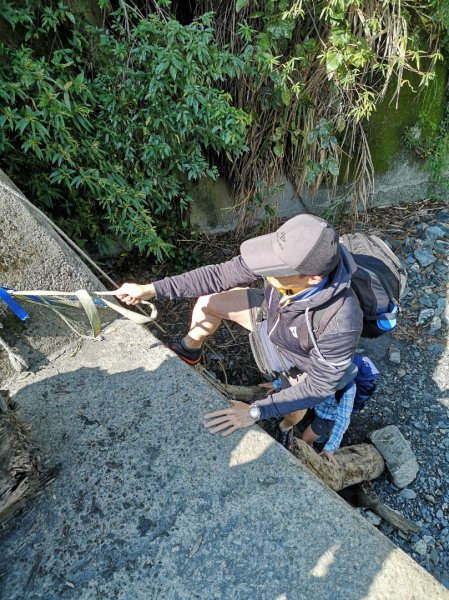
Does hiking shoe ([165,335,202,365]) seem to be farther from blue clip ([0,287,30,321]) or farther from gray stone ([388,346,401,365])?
gray stone ([388,346,401,365])

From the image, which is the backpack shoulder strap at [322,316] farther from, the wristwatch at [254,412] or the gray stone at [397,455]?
the gray stone at [397,455]

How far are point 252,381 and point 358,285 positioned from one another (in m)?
1.47

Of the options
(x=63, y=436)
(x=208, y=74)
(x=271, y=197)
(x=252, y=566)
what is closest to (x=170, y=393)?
(x=63, y=436)

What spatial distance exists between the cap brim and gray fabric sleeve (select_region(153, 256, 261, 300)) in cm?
28

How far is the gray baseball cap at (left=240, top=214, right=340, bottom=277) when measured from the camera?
67.2 inches

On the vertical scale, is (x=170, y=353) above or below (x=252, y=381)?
above

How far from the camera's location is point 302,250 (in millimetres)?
1710

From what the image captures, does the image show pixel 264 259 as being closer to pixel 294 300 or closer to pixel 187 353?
pixel 294 300

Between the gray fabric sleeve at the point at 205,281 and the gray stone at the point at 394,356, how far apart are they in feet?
Answer: 5.98

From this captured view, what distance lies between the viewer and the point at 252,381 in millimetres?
3303

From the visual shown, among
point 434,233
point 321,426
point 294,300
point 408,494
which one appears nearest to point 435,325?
point 434,233

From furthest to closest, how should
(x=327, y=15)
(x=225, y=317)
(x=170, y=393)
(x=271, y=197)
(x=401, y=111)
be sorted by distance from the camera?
1. (x=401, y=111)
2. (x=271, y=197)
3. (x=327, y=15)
4. (x=225, y=317)
5. (x=170, y=393)

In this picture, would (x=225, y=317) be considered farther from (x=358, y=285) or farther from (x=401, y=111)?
(x=401, y=111)

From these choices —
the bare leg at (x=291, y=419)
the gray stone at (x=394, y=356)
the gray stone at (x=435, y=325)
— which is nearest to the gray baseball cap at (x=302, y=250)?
the bare leg at (x=291, y=419)
